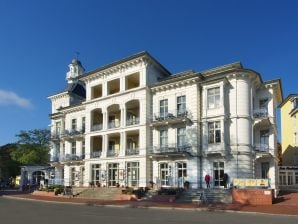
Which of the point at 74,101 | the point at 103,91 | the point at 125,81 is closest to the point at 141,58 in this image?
the point at 125,81

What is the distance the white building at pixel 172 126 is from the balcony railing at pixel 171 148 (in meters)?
0.09

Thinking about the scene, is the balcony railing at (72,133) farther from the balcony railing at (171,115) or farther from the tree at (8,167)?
the tree at (8,167)

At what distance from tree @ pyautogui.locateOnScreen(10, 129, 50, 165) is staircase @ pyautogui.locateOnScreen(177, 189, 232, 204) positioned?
41.3m

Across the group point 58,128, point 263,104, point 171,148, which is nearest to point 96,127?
point 58,128

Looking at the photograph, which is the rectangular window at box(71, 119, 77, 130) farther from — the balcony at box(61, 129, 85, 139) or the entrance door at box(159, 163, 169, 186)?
the entrance door at box(159, 163, 169, 186)

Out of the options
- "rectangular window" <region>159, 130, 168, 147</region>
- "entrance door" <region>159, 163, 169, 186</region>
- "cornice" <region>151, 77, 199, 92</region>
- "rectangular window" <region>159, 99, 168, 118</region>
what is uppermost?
"cornice" <region>151, 77, 199, 92</region>

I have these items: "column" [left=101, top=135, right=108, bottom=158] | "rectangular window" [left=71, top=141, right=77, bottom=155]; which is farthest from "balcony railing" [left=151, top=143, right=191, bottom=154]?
"rectangular window" [left=71, top=141, right=77, bottom=155]

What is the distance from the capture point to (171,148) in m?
34.3

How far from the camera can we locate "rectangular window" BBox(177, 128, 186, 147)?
3450 centimetres

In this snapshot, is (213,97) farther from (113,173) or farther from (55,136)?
(55,136)

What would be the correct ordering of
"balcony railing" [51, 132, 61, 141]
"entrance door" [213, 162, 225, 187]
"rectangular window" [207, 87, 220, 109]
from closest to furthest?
1. "entrance door" [213, 162, 225, 187]
2. "rectangular window" [207, 87, 220, 109]
3. "balcony railing" [51, 132, 61, 141]

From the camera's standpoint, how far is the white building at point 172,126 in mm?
32406

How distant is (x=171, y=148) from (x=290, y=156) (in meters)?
22.2

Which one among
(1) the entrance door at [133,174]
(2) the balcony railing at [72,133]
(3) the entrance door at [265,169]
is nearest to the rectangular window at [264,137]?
(3) the entrance door at [265,169]
